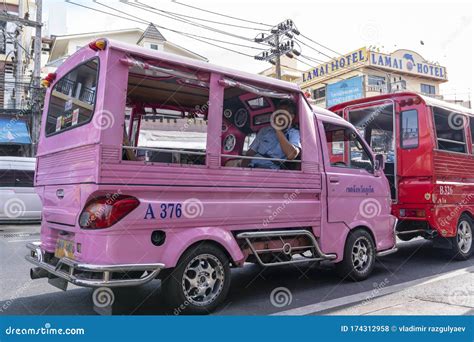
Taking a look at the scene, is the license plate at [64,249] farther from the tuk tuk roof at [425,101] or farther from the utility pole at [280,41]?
the utility pole at [280,41]

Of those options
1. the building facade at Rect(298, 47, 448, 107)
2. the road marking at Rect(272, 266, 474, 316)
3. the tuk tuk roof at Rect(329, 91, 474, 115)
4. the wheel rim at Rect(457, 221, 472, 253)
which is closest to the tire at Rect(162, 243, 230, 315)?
the road marking at Rect(272, 266, 474, 316)

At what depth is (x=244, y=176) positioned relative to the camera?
451cm

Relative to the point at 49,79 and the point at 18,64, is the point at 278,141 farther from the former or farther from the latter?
the point at 18,64

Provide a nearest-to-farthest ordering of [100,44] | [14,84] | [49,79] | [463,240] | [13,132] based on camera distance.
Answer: [100,44] → [49,79] → [463,240] → [13,132] → [14,84]

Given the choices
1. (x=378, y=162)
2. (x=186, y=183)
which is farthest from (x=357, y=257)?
(x=186, y=183)

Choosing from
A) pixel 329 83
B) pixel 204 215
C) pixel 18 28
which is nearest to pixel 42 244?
pixel 204 215

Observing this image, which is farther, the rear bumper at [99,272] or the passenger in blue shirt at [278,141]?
the passenger in blue shirt at [278,141]

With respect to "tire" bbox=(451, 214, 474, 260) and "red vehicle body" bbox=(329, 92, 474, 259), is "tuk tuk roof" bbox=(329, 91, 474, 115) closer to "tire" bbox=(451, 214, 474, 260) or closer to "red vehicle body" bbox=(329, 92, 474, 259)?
"red vehicle body" bbox=(329, 92, 474, 259)

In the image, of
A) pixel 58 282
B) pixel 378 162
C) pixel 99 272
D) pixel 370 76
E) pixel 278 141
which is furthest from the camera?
pixel 370 76

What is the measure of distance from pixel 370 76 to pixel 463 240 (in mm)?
30022

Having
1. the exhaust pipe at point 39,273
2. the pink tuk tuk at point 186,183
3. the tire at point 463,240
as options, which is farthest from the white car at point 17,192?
the tire at point 463,240

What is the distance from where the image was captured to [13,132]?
60.4ft

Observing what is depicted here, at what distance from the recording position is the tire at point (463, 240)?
7.00 meters

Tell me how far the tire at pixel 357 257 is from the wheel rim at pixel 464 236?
92.5 inches
